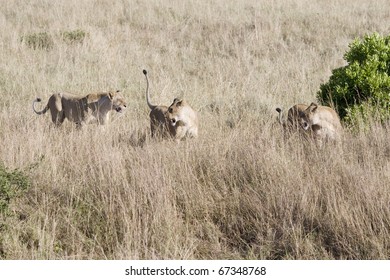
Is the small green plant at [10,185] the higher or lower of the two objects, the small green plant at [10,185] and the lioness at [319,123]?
the lower

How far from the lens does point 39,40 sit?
13.2 metres

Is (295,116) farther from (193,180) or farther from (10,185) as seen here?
(10,185)

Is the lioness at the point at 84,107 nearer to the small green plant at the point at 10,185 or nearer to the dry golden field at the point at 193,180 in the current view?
the dry golden field at the point at 193,180

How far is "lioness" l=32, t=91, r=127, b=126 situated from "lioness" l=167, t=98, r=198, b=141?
1.05 metres

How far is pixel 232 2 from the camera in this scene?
17875 millimetres

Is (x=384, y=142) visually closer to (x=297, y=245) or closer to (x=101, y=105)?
(x=297, y=245)

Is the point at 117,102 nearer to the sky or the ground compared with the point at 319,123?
nearer to the sky

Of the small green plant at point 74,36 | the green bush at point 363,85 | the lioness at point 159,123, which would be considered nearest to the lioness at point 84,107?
the lioness at point 159,123

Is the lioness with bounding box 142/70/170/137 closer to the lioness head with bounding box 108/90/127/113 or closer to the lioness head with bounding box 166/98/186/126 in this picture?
the lioness head with bounding box 166/98/186/126

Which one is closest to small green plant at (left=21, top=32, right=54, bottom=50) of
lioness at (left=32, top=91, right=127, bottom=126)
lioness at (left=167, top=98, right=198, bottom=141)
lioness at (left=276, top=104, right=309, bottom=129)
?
lioness at (left=32, top=91, right=127, bottom=126)

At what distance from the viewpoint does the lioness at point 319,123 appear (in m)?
6.13

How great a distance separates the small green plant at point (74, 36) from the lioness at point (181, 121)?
7.54 metres

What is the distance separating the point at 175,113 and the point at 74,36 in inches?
316

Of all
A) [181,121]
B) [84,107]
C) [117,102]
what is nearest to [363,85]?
[181,121]
